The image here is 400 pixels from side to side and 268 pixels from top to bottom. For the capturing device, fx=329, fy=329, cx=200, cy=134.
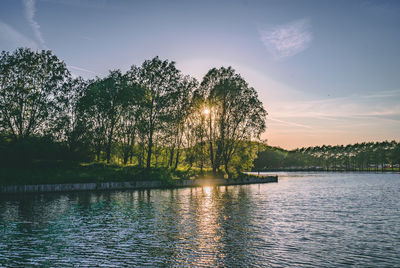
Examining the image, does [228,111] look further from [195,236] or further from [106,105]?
[195,236]

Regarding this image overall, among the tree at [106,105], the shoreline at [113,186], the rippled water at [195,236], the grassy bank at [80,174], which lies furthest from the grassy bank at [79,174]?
the rippled water at [195,236]

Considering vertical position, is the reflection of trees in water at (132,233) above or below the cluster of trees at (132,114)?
below

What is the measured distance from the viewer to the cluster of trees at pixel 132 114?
67812mm

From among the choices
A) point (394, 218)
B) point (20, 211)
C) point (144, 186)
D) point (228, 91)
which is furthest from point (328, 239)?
point (228, 91)

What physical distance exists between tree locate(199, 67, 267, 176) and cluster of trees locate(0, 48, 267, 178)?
268 mm

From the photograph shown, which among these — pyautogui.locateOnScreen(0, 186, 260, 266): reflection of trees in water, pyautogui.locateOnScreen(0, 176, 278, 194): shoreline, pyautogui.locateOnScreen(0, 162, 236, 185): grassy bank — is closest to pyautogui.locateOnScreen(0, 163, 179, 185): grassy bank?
pyautogui.locateOnScreen(0, 162, 236, 185): grassy bank

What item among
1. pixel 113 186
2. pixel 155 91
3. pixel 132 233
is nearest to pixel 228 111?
pixel 155 91

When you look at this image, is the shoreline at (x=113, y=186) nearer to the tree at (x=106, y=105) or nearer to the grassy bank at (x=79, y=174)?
the grassy bank at (x=79, y=174)

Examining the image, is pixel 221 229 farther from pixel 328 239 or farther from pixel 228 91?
pixel 228 91

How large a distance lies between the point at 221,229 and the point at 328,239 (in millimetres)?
7973

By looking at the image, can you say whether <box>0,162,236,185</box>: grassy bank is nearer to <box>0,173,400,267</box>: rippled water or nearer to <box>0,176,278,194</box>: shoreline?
<box>0,176,278,194</box>: shoreline

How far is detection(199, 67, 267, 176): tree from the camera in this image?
88688 mm

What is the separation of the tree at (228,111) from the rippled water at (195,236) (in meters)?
53.6

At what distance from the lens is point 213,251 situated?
1972cm
